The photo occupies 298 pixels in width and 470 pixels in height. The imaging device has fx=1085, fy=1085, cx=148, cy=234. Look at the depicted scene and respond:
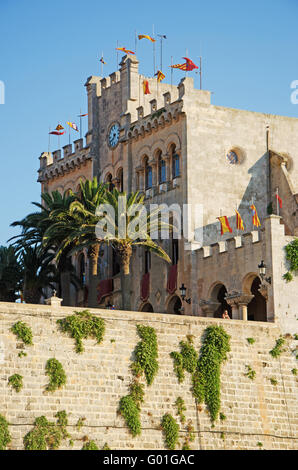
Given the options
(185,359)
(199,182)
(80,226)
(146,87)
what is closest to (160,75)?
(146,87)

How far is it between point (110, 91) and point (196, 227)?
11.8 m

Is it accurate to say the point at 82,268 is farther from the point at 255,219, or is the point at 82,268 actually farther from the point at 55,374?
the point at 55,374

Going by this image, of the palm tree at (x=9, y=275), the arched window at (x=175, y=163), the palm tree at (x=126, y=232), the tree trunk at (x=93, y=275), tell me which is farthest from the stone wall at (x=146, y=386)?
the palm tree at (x=9, y=275)

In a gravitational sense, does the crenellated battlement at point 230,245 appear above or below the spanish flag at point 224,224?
below

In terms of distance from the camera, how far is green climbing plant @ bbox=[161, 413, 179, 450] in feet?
122

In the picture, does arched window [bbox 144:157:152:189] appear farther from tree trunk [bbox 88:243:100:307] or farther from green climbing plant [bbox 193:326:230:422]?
green climbing plant [bbox 193:326:230:422]

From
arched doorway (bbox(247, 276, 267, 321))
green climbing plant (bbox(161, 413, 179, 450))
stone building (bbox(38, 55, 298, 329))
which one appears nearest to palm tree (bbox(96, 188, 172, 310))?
stone building (bbox(38, 55, 298, 329))

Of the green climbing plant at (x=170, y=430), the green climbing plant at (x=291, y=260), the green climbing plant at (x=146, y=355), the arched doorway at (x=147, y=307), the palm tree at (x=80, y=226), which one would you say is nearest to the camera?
the green climbing plant at (x=170, y=430)

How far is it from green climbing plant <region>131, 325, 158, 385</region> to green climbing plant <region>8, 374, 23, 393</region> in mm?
4497

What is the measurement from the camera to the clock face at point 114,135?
182 feet

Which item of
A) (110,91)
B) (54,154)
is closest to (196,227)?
(110,91)

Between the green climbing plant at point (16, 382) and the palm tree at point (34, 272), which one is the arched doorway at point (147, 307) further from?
the green climbing plant at point (16, 382)

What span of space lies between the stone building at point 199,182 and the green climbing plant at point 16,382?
12230mm

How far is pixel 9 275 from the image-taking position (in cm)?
5628
